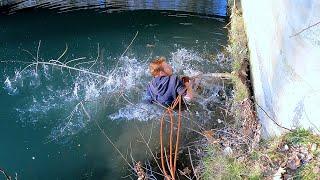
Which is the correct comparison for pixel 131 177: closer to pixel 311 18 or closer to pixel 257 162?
pixel 257 162

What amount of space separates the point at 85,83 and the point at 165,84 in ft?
6.69

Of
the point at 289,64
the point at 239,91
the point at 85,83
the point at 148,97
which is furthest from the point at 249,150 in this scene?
the point at 85,83

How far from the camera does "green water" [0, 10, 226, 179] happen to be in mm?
6984

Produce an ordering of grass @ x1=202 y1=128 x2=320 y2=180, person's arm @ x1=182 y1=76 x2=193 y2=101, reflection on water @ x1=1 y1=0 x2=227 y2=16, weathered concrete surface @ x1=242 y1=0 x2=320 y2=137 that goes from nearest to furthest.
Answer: weathered concrete surface @ x1=242 y1=0 x2=320 y2=137 < grass @ x1=202 y1=128 x2=320 y2=180 < person's arm @ x1=182 y1=76 x2=193 y2=101 < reflection on water @ x1=1 y1=0 x2=227 y2=16

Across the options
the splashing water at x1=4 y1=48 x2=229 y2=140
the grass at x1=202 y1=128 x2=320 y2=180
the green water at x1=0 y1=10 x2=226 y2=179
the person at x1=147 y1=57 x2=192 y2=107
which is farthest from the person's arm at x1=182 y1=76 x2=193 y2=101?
the grass at x1=202 y1=128 x2=320 y2=180

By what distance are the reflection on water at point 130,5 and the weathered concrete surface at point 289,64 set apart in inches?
179

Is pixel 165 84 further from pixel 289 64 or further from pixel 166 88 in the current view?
pixel 289 64

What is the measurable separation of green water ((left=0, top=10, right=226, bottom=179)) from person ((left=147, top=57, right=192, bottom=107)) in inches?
20.0

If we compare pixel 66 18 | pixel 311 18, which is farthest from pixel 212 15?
→ pixel 311 18

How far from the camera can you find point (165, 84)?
22.8 feet

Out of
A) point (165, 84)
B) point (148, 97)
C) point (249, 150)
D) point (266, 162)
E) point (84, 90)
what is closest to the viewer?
point (266, 162)

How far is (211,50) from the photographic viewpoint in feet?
30.3

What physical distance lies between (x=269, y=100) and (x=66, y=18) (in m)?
6.69

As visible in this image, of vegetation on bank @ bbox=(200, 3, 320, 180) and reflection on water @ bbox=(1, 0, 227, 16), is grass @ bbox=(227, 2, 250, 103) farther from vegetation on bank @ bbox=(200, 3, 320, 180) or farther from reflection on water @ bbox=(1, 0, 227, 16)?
reflection on water @ bbox=(1, 0, 227, 16)
